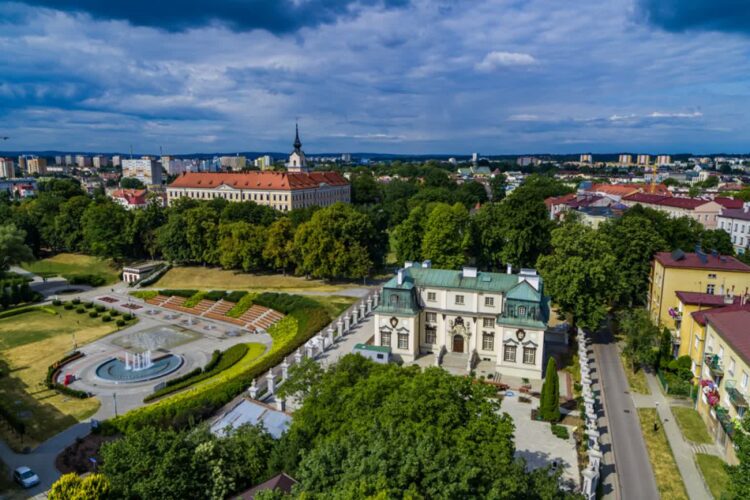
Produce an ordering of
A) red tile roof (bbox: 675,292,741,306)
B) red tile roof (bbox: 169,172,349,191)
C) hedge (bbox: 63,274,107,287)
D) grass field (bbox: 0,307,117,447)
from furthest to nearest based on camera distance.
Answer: red tile roof (bbox: 169,172,349,191)
hedge (bbox: 63,274,107,287)
red tile roof (bbox: 675,292,741,306)
grass field (bbox: 0,307,117,447)

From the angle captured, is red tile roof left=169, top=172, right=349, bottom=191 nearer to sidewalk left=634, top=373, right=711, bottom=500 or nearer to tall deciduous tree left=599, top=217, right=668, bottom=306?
tall deciduous tree left=599, top=217, right=668, bottom=306

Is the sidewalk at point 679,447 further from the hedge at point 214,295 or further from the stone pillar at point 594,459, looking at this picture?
the hedge at point 214,295

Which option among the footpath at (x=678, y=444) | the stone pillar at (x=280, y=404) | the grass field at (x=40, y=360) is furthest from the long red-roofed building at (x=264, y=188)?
the footpath at (x=678, y=444)

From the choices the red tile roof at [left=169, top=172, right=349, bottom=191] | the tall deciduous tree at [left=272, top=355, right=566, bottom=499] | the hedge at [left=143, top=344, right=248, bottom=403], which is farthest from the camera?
the red tile roof at [left=169, top=172, right=349, bottom=191]

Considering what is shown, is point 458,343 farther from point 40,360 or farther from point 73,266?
point 73,266

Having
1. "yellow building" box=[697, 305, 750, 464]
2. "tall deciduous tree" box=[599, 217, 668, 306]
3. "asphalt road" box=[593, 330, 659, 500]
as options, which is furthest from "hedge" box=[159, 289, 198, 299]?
"yellow building" box=[697, 305, 750, 464]

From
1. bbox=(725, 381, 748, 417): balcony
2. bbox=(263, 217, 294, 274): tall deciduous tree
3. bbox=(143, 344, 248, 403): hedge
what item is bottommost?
bbox=(143, 344, 248, 403): hedge
